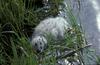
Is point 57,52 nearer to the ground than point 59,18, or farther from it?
nearer to the ground

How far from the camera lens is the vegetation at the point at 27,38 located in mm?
1284

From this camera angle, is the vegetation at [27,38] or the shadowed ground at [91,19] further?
the shadowed ground at [91,19]

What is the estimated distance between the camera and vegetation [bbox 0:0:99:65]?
128cm

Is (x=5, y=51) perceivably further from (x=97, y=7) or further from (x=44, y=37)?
(x=97, y=7)

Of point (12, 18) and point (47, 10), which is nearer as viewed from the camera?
point (12, 18)

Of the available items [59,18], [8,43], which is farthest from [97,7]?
[8,43]

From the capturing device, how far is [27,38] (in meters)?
1.37

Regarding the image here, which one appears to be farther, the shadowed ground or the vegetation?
the shadowed ground

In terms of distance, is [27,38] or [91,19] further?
[91,19]

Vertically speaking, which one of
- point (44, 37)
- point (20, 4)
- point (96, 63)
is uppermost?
point (20, 4)

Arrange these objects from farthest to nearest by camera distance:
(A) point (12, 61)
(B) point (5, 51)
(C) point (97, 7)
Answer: (C) point (97, 7) < (B) point (5, 51) < (A) point (12, 61)

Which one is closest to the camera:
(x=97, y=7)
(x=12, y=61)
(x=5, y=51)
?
(x=12, y=61)

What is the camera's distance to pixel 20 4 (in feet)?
4.64

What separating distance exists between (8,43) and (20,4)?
6.6 inches
